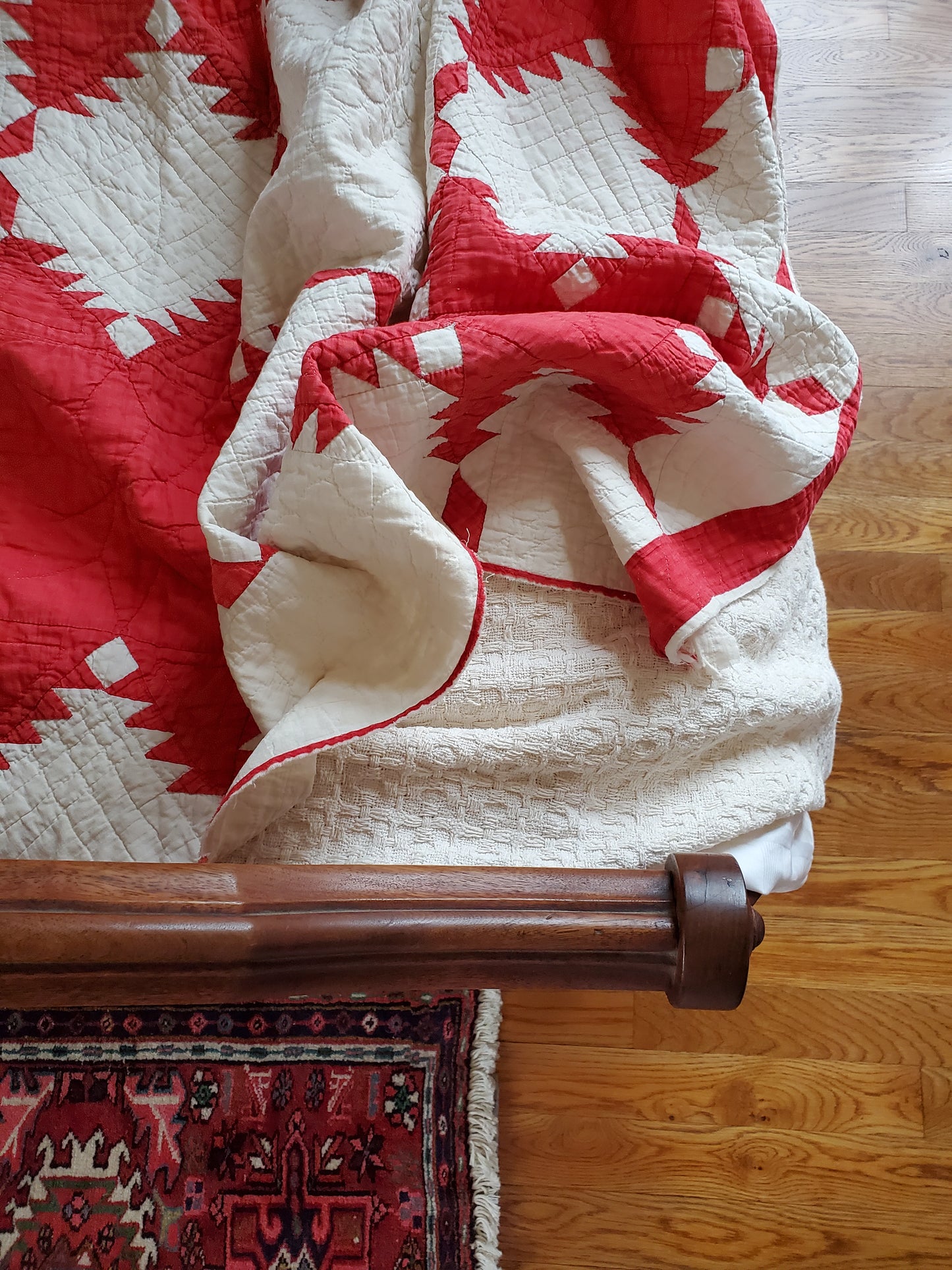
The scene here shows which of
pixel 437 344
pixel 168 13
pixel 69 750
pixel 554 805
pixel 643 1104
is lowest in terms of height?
pixel 643 1104

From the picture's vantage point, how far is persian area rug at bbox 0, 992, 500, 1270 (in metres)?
0.99

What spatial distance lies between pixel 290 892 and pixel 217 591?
0.25 meters

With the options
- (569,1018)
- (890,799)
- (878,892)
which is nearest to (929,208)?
(890,799)

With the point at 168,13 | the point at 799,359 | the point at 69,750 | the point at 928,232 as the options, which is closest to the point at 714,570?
the point at 799,359

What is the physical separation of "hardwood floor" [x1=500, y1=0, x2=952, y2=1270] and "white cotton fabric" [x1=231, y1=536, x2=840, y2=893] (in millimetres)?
477

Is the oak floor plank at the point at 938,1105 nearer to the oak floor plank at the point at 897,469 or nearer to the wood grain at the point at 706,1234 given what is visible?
the wood grain at the point at 706,1234

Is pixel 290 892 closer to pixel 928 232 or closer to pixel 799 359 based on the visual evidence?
pixel 799 359

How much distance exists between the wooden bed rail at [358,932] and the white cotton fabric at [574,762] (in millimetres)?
176

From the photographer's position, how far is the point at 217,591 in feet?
2.02

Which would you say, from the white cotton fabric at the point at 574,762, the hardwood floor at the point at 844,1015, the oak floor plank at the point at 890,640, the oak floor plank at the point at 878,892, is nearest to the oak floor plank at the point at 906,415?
the hardwood floor at the point at 844,1015

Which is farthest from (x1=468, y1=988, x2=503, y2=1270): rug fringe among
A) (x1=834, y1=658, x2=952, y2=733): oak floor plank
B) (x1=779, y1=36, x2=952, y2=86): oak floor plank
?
(x1=779, y1=36, x2=952, y2=86): oak floor plank

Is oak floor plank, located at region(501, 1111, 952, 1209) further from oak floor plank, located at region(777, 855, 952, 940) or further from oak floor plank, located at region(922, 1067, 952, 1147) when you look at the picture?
oak floor plank, located at region(777, 855, 952, 940)

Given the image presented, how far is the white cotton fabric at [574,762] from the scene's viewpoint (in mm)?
640

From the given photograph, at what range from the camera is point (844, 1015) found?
1077 mm
